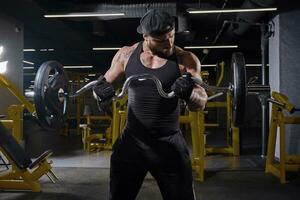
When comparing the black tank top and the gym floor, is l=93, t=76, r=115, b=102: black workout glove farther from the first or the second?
the gym floor

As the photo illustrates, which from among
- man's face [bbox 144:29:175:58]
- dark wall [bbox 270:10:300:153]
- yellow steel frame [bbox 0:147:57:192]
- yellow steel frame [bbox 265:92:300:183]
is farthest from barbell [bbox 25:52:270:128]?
dark wall [bbox 270:10:300:153]

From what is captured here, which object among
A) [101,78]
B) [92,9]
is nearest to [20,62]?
[92,9]

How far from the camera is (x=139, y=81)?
1.58 meters

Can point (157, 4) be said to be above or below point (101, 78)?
above

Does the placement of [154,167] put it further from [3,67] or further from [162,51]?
[3,67]

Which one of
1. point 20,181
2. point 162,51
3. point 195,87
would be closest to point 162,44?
point 162,51

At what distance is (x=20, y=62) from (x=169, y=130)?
14.7ft

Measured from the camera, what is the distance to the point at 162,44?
62.1 inches

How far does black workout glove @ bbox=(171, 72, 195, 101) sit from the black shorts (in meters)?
0.22

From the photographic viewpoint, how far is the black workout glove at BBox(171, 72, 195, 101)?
1421mm

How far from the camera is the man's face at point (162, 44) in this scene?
5.01 ft

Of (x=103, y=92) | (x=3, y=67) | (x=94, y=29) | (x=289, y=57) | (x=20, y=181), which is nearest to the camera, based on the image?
(x=103, y=92)

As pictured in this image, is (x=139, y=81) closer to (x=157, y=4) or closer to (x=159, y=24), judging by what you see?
(x=159, y=24)

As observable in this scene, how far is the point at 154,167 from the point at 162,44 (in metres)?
0.51
